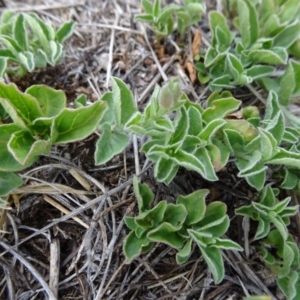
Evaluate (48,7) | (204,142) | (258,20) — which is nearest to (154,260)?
(204,142)

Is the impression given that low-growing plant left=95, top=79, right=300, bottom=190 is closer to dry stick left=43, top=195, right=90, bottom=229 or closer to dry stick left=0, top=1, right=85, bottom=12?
dry stick left=43, top=195, right=90, bottom=229

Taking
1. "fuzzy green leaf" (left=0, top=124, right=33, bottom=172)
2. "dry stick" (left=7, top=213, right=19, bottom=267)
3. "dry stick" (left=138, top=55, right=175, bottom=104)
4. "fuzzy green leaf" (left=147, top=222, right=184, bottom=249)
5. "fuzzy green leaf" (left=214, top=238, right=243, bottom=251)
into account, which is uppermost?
"dry stick" (left=138, top=55, right=175, bottom=104)

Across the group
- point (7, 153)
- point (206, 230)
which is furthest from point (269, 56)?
point (7, 153)

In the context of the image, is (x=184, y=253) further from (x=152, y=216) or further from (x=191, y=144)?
(x=191, y=144)

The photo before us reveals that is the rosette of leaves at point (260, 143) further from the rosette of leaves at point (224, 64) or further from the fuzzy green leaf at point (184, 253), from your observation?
the fuzzy green leaf at point (184, 253)

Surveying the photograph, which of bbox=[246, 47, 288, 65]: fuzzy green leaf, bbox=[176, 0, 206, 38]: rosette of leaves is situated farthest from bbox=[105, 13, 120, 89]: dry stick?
bbox=[246, 47, 288, 65]: fuzzy green leaf

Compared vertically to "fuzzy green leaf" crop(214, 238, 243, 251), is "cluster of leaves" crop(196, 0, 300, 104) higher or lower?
higher

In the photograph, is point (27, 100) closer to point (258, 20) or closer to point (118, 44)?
point (118, 44)
